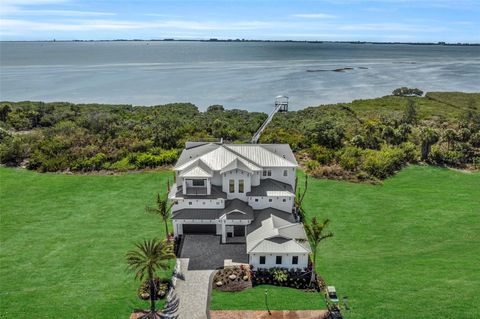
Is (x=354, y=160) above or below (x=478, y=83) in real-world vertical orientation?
below

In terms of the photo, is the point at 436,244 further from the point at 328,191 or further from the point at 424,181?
the point at 424,181

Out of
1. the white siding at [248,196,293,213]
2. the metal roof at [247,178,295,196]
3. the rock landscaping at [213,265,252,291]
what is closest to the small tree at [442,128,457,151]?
the metal roof at [247,178,295,196]

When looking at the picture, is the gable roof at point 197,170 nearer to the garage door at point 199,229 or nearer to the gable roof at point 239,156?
the gable roof at point 239,156

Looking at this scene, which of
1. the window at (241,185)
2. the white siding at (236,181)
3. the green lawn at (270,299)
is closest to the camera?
the green lawn at (270,299)

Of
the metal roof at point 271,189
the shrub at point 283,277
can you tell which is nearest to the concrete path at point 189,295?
the shrub at point 283,277

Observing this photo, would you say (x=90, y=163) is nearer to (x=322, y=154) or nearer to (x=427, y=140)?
(x=322, y=154)

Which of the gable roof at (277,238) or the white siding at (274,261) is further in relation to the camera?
the white siding at (274,261)

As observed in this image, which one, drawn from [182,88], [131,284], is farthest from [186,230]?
[182,88]

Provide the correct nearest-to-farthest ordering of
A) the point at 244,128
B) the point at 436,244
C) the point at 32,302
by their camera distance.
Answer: the point at 32,302 → the point at 436,244 → the point at 244,128
